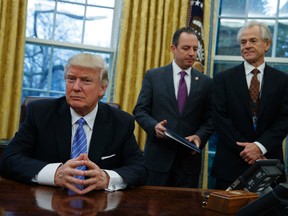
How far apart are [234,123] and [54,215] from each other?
192cm

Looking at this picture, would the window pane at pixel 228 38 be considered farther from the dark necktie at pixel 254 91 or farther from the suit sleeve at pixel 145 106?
the dark necktie at pixel 254 91

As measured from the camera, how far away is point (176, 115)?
122 inches

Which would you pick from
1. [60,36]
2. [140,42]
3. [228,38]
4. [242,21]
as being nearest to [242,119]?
[140,42]

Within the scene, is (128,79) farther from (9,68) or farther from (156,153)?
(156,153)

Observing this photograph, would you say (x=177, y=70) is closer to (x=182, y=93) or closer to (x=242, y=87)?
(x=182, y=93)

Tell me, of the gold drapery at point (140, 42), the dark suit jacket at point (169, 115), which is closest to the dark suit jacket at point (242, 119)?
the dark suit jacket at point (169, 115)

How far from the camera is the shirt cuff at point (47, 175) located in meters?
1.73

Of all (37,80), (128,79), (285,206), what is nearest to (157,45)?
(128,79)

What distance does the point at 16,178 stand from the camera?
182cm

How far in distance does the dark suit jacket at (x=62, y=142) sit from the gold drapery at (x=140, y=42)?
2238mm

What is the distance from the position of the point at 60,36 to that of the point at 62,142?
291cm

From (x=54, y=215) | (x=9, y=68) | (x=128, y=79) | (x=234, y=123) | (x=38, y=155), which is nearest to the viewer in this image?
(x=54, y=215)

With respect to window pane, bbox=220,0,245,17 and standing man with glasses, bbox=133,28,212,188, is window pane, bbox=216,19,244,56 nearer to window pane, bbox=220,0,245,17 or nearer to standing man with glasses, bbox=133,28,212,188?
window pane, bbox=220,0,245,17

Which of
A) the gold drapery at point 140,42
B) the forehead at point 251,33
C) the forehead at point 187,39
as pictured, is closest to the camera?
the forehead at point 251,33
